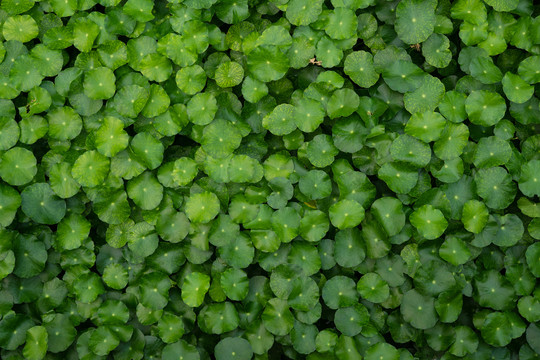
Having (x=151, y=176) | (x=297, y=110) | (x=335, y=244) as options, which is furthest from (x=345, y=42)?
(x=151, y=176)

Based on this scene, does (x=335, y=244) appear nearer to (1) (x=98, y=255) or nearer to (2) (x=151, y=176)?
(2) (x=151, y=176)

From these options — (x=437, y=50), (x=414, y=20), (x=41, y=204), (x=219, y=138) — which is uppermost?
(x=414, y=20)

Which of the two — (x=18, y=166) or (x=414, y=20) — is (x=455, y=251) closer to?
(x=414, y=20)

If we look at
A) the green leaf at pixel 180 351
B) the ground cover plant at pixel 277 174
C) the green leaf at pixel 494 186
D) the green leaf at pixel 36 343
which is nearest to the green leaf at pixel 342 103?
the ground cover plant at pixel 277 174

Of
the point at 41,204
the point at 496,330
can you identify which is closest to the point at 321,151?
the point at 496,330

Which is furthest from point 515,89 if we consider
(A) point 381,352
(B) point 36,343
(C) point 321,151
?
(B) point 36,343

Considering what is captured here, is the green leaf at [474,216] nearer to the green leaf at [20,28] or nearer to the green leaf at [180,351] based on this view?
the green leaf at [180,351]

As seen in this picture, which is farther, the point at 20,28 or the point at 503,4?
the point at 20,28

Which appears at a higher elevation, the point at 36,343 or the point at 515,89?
the point at 515,89
